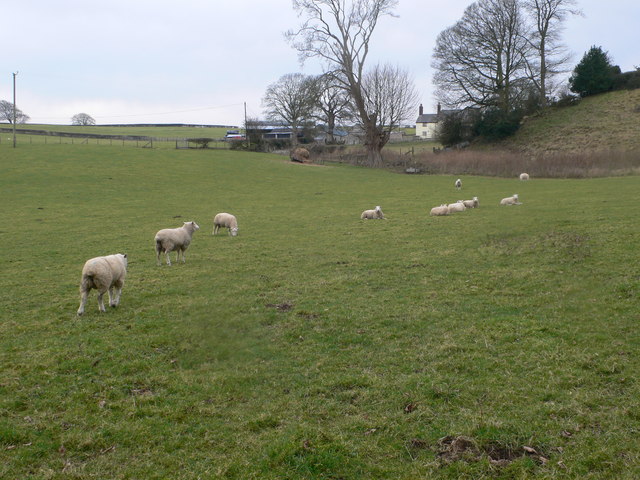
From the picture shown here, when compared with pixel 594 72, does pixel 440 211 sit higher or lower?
lower

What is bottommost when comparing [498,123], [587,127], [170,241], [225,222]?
[170,241]

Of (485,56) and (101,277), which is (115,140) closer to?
(485,56)

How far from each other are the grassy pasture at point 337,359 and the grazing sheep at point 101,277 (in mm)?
412

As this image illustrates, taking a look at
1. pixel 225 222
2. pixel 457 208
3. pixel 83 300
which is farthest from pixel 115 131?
pixel 83 300

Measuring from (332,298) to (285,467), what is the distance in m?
6.07

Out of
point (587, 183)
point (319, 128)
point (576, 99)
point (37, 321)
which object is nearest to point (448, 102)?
point (576, 99)

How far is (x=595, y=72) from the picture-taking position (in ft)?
214

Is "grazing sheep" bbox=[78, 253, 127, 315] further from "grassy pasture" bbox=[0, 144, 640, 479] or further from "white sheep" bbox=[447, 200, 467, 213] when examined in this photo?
"white sheep" bbox=[447, 200, 467, 213]

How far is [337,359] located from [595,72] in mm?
71981

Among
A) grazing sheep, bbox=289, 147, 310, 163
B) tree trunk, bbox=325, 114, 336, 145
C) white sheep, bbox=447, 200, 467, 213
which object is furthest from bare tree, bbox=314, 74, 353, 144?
white sheep, bbox=447, 200, 467, 213

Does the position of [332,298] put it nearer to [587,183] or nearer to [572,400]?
[572,400]

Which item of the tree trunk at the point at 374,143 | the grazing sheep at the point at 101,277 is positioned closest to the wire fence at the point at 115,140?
the tree trunk at the point at 374,143

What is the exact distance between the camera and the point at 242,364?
7.83 metres

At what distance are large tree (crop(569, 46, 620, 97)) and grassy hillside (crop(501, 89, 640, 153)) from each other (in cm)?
147
